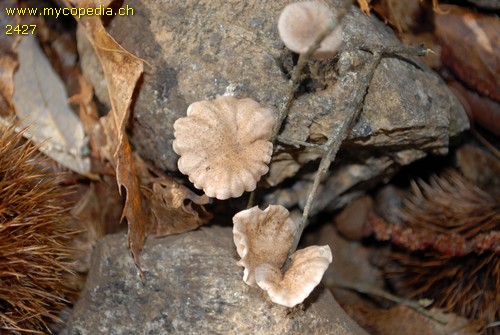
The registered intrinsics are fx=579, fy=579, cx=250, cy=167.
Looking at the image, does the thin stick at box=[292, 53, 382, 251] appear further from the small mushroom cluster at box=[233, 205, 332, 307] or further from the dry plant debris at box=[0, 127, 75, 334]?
the dry plant debris at box=[0, 127, 75, 334]

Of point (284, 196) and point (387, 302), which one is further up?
point (284, 196)

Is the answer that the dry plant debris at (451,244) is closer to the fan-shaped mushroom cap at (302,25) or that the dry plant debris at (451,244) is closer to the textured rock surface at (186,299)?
the textured rock surface at (186,299)

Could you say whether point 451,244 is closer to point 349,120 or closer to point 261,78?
point 349,120

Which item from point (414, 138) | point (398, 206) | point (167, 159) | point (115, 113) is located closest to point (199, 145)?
point (167, 159)

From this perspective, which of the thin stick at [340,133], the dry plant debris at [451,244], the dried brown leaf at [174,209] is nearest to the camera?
the thin stick at [340,133]

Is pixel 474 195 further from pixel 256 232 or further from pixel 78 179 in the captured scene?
pixel 78 179

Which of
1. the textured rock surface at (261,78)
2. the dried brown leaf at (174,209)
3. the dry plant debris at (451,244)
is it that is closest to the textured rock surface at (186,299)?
the dried brown leaf at (174,209)

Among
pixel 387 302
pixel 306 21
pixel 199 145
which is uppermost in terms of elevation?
pixel 306 21
